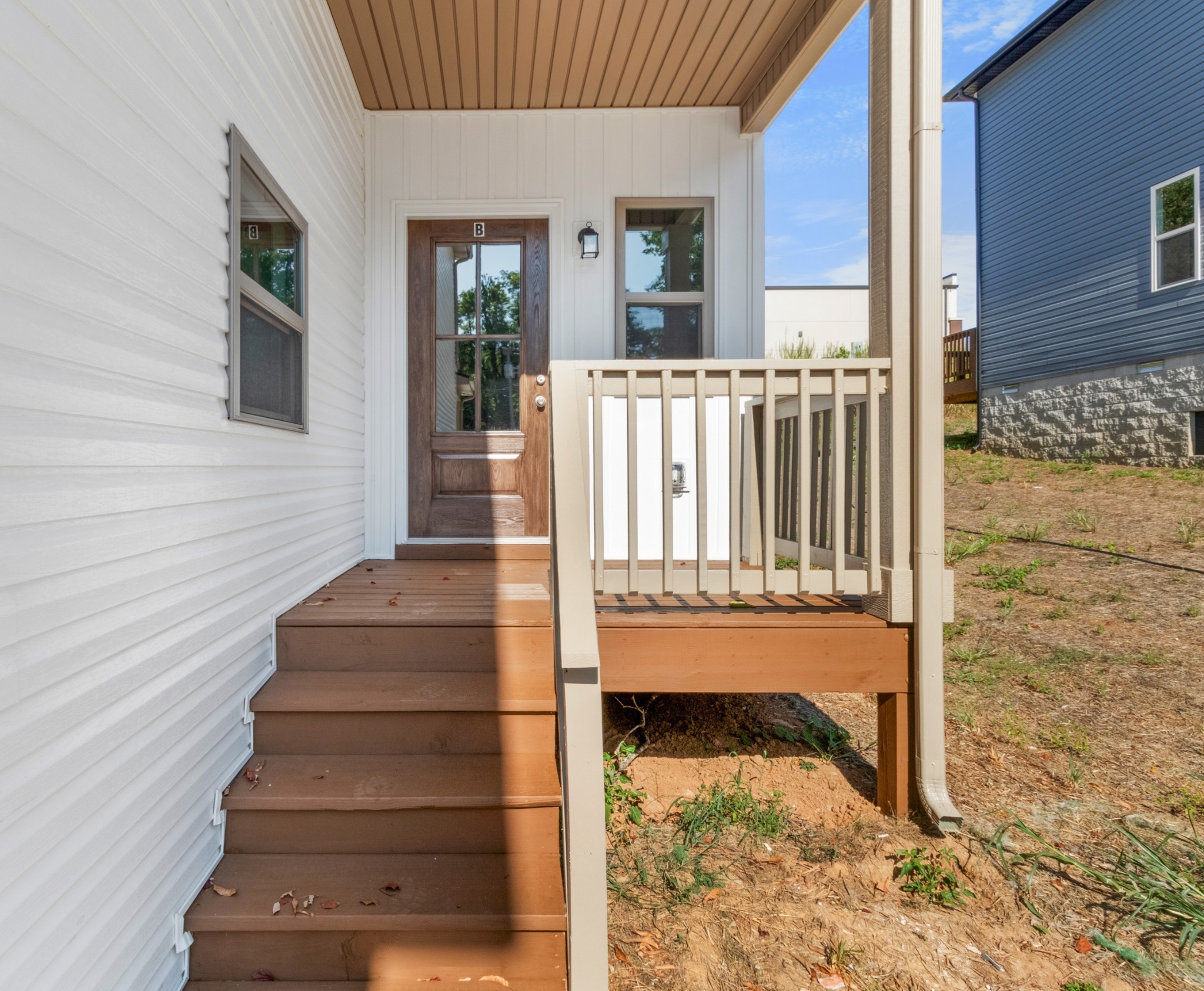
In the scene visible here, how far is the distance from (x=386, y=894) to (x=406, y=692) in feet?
2.12

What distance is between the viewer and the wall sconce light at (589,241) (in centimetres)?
424

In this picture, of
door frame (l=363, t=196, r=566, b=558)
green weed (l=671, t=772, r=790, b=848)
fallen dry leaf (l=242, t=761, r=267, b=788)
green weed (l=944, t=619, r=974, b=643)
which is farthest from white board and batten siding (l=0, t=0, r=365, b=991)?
green weed (l=944, t=619, r=974, b=643)

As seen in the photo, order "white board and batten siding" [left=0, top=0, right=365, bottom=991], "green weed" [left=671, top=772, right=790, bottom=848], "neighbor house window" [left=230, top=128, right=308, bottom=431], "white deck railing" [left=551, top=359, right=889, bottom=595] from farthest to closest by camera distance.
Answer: "green weed" [left=671, top=772, right=790, bottom=848]
"white deck railing" [left=551, top=359, right=889, bottom=595]
"neighbor house window" [left=230, top=128, right=308, bottom=431]
"white board and batten siding" [left=0, top=0, right=365, bottom=991]

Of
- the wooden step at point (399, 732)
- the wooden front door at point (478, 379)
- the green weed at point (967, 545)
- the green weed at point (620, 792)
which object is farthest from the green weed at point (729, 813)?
the green weed at point (967, 545)

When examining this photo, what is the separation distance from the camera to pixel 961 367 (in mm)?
12203

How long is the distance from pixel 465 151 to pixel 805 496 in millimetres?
3113

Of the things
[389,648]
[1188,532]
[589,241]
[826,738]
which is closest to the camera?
[389,648]

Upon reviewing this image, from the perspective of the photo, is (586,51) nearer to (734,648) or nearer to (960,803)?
(734,648)

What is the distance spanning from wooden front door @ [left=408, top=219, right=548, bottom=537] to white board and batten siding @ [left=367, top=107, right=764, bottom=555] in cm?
11

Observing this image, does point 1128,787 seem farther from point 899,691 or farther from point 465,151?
point 465,151

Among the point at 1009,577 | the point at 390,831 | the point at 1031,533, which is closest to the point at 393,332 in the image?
the point at 390,831

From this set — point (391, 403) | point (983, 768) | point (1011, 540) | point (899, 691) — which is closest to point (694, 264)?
point (391, 403)

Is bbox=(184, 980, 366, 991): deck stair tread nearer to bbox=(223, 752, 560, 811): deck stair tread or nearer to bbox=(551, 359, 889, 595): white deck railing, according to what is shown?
bbox=(223, 752, 560, 811): deck stair tread

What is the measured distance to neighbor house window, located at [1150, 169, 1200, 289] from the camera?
742 cm
